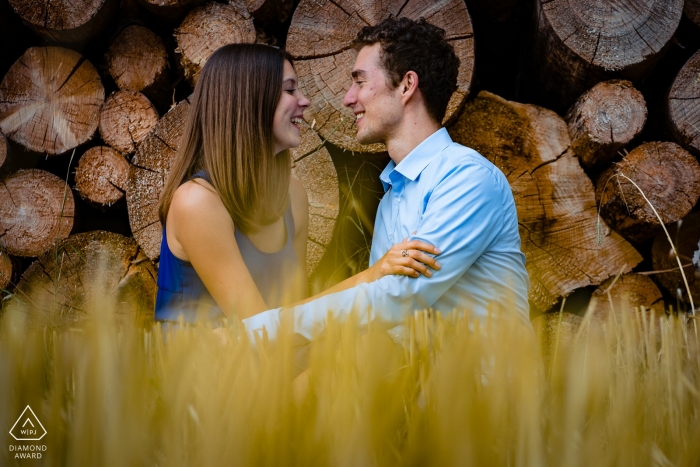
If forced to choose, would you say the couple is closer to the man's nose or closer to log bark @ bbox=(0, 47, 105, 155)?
the man's nose

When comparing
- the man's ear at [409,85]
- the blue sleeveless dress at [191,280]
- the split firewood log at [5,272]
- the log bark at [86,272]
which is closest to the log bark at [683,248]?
the man's ear at [409,85]

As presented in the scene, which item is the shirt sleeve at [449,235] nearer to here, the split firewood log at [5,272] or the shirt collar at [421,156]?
the shirt collar at [421,156]

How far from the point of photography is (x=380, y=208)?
180 centimetres

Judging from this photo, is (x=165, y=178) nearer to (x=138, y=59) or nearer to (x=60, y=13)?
(x=138, y=59)

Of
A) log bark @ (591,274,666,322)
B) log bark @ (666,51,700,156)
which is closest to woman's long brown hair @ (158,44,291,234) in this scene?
log bark @ (591,274,666,322)

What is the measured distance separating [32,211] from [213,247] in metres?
1.02

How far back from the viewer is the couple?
134cm

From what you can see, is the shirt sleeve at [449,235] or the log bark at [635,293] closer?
the shirt sleeve at [449,235]

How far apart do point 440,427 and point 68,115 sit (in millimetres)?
2081

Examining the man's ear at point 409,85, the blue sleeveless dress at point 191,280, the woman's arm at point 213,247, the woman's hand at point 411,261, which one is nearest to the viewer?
the woman's hand at point 411,261

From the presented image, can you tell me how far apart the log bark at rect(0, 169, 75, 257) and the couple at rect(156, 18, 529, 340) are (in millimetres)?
644

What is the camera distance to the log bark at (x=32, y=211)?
202 cm

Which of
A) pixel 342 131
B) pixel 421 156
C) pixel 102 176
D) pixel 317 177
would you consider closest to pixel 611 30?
pixel 421 156

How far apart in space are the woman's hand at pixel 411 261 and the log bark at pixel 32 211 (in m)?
1.35
